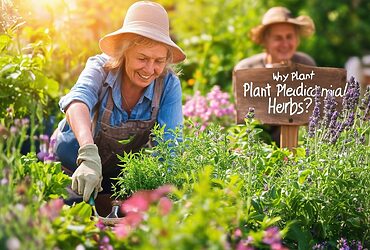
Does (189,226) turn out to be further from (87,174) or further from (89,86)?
(89,86)

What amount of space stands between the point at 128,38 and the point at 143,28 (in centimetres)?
14

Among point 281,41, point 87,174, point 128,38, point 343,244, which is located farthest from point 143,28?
point 281,41

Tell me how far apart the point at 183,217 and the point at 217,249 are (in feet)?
2.05

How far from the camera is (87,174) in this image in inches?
111

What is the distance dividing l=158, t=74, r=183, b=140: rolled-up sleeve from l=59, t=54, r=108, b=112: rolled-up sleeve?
0.30 meters

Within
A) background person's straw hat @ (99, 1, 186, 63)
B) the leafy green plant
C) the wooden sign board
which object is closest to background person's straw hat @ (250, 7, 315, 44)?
the wooden sign board

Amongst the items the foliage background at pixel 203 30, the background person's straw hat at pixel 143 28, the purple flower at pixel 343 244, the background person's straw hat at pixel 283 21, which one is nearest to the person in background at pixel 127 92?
the background person's straw hat at pixel 143 28

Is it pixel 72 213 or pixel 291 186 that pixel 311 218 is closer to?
pixel 291 186

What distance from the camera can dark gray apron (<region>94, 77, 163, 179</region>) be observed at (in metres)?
3.43

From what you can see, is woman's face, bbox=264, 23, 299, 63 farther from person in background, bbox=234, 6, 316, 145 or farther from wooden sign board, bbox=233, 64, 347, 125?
wooden sign board, bbox=233, 64, 347, 125

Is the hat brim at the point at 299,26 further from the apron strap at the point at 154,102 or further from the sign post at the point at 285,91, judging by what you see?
the apron strap at the point at 154,102

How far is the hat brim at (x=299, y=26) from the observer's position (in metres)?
5.52

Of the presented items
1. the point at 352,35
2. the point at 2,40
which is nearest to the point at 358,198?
the point at 2,40

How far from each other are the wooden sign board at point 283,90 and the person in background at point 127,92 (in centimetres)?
46
